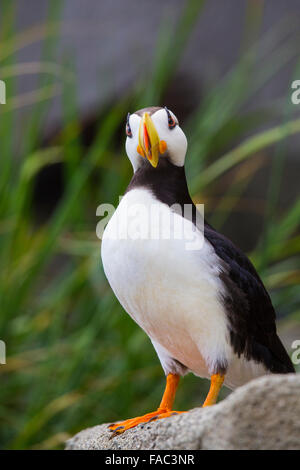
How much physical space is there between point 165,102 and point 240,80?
5.41ft

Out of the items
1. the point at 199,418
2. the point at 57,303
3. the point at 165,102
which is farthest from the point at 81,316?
the point at 165,102

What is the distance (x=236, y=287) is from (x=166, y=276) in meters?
0.18

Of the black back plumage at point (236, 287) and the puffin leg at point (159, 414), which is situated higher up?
the black back plumage at point (236, 287)

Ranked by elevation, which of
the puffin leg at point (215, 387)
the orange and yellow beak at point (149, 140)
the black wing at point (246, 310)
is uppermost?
the orange and yellow beak at point (149, 140)

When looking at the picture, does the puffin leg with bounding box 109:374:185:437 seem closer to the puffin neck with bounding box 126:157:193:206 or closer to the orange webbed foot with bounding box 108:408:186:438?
the orange webbed foot with bounding box 108:408:186:438

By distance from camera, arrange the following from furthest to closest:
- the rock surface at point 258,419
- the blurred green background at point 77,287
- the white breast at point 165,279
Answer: the blurred green background at point 77,287 < the white breast at point 165,279 < the rock surface at point 258,419

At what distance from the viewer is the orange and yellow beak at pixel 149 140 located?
150 cm

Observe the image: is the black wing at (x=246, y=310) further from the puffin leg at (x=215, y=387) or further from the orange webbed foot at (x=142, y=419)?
the orange webbed foot at (x=142, y=419)

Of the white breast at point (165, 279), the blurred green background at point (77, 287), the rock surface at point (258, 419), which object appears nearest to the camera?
the rock surface at point (258, 419)

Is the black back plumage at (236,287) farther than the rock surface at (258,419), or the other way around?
the black back plumage at (236,287)

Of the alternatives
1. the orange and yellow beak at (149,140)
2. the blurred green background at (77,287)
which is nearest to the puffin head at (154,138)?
the orange and yellow beak at (149,140)

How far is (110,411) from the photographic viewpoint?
2684mm

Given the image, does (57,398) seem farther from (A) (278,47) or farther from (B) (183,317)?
(A) (278,47)

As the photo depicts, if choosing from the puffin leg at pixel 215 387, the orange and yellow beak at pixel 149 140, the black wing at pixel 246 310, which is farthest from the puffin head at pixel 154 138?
the puffin leg at pixel 215 387
